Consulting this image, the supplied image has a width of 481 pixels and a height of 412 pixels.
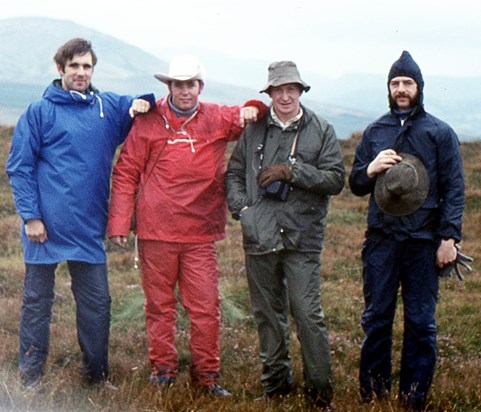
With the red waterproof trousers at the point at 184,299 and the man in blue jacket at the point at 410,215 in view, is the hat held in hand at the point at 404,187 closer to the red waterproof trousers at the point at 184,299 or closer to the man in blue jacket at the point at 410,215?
the man in blue jacket at the point at 410,215

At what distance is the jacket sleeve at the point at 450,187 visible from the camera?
5512 millimetres

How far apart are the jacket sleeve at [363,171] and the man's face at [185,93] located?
132 centimetres

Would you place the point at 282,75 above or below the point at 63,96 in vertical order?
above

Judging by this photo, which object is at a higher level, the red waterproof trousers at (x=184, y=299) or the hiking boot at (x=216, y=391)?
the red waterproof trousers at (x=184, y=299)

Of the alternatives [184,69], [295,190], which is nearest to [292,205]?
[295,190]

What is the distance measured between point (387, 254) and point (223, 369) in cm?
243

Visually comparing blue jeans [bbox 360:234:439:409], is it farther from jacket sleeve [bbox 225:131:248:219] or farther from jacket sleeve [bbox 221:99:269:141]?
jacket sleeve [bbox 221:99:269:141]

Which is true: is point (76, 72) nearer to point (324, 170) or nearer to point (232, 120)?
point (232, 120)

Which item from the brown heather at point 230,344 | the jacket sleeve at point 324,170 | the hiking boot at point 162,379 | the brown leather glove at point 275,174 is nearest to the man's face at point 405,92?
the jacket sleeve at point 324,170

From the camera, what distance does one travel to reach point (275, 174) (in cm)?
573

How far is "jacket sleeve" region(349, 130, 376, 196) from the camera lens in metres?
5.84

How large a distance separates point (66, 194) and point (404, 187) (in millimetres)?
2417

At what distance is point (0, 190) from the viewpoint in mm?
17609

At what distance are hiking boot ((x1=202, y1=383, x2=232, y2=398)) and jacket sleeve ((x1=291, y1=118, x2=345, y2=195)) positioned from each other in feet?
5.62
